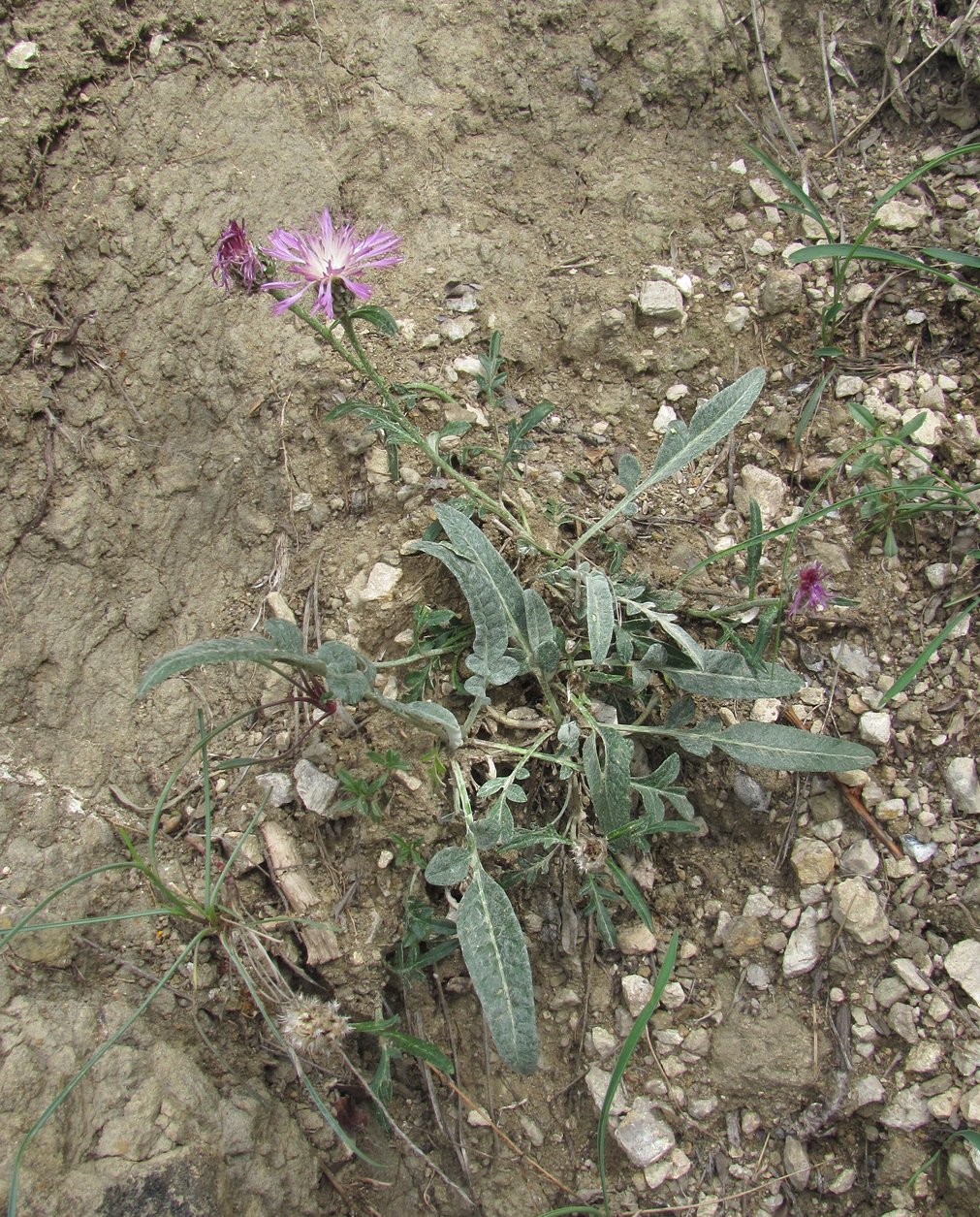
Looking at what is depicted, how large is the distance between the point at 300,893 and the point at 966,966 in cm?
155

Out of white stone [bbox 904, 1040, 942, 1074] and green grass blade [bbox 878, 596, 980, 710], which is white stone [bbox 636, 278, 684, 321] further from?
white stone [bbox 904, 1040, 942, 1074]

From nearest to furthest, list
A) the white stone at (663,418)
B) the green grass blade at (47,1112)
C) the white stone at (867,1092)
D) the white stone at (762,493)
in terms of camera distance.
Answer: the green grass blade at (47,1112) < the white stone at (867,1092) < the white stone at (762,493) < the white stone at (663,418)

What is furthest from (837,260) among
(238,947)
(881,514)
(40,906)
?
(40,906)

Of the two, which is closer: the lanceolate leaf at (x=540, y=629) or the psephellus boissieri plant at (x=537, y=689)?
the psephellus boissieri plant at (x=537, y=689)

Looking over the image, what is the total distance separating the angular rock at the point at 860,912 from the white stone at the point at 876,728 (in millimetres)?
341

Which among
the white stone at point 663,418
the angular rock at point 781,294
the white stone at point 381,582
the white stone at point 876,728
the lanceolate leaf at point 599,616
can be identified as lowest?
the white stone at point 876,728

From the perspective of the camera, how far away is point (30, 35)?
7.69 feet

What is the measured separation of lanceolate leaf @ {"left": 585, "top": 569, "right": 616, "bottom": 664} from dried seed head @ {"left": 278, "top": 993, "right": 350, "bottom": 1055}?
100 centimetres

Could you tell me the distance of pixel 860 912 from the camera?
6.55 ft

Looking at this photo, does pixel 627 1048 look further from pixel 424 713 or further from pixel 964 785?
pixel 964 785

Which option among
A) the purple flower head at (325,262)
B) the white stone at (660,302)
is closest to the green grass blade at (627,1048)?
the purple flower head at (325,262)

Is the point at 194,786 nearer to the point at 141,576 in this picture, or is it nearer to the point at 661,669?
the point at 141,576

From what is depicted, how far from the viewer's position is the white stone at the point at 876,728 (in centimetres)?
211

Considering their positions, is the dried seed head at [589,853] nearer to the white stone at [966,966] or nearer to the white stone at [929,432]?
the white stone at [966,966]
